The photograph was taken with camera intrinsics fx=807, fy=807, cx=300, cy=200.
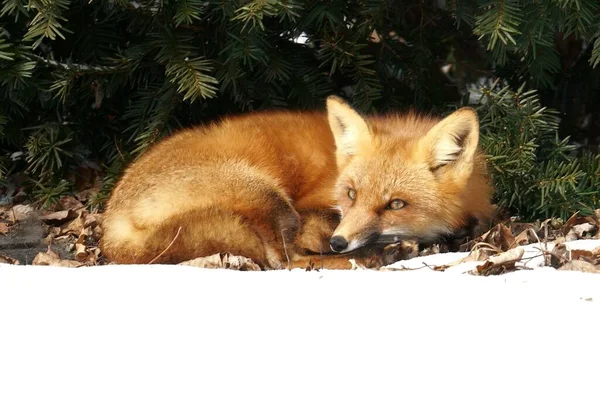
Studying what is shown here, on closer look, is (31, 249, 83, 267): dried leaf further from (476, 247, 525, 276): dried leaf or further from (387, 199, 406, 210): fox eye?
(476, 247, 525, 276): dried leaf

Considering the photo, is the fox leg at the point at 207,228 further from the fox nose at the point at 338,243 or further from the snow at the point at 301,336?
the snow at the point at 301,336

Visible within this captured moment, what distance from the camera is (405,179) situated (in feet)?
12.2

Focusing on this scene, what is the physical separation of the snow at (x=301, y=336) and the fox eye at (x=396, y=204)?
0.90 meters

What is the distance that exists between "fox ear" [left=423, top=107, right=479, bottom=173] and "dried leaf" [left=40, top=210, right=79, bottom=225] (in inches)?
85.1

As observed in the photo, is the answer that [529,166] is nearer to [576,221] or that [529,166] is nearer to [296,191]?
[576,221]

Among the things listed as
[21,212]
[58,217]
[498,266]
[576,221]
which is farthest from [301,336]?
[21,212]

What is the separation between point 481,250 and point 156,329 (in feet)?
5.12

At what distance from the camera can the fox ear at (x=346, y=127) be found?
3826 millimetres

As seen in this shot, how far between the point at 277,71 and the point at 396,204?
3.73ft

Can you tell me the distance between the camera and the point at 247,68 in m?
4.53

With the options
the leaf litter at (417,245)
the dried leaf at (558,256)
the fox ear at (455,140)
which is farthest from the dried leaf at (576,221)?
the dried leaf at (558,256)

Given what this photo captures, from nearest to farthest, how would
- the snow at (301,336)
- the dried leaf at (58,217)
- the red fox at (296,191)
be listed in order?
the snow at (301,336)
the red fox at (296,191)
the dried leaf at (58,217)

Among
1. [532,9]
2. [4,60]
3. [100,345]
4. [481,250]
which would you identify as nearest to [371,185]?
[481,250]

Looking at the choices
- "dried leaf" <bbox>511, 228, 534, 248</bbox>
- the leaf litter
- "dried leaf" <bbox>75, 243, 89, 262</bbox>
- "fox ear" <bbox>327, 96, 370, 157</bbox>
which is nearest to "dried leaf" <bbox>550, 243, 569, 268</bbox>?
the leaf litter
